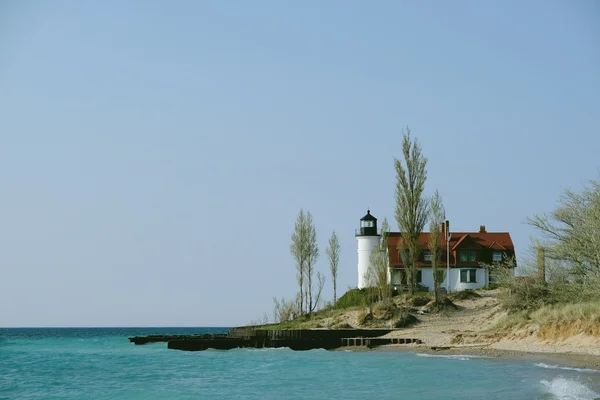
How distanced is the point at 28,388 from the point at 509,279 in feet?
72.8

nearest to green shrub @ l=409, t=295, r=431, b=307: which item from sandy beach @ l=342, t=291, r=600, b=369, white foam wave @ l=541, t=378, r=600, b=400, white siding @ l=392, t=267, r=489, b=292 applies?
sandy beach @ l=342, t=291, r=600, b=369

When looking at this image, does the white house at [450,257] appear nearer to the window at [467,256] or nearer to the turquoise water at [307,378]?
the window at [467,256]

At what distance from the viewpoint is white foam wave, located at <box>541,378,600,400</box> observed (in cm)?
1806

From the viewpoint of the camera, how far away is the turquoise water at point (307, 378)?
21.2m

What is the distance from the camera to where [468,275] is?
55.2 metres

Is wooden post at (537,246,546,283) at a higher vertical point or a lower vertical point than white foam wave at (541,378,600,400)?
higher

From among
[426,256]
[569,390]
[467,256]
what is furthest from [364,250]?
[569,390]

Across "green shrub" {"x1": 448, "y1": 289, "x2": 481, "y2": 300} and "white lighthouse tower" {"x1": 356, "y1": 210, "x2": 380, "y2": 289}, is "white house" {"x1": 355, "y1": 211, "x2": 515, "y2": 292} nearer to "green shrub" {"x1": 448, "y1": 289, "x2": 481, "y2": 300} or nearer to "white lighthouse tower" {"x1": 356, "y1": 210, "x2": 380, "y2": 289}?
"white lighthouse tower" {"x1": 356, "y1": 210, "x2": 380, "y2": 289}

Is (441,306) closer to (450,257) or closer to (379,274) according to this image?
(379,274)

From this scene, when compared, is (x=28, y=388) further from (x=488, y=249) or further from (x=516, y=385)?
(x=488, y=249)

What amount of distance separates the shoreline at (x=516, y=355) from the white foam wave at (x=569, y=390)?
315 centimetres

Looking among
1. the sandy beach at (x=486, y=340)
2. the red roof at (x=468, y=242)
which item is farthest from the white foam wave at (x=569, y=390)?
the red roof at (x=468, y=242)

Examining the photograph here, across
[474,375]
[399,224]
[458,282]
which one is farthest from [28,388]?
[458,282]

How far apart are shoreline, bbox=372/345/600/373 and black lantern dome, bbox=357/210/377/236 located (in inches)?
802
